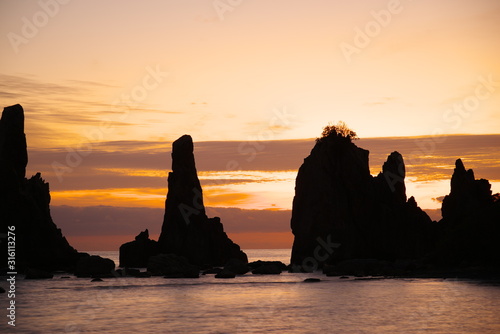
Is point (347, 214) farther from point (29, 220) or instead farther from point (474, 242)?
point (29, 220)

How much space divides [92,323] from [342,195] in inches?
3621

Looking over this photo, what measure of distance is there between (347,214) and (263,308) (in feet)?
252

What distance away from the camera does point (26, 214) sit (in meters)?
126

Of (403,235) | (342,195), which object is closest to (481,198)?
(403,235)

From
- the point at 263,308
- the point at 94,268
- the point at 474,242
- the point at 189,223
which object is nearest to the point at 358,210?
the point at 189,223

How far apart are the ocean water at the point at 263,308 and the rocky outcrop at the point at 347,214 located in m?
42.0

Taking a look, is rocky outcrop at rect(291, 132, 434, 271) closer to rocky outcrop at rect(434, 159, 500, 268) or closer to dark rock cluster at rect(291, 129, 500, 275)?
dark rock cluster at rect(291, 129, 500, 275)

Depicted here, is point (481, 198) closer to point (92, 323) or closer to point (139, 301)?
point (139, 301)

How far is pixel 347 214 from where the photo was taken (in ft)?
441

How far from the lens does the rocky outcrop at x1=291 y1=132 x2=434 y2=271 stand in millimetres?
131750

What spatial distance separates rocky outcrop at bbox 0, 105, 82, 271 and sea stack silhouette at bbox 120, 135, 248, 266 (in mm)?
24072

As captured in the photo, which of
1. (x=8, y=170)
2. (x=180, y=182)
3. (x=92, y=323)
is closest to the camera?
(x=92, y=323)

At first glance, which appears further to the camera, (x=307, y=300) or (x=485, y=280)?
(x=485, y=280)

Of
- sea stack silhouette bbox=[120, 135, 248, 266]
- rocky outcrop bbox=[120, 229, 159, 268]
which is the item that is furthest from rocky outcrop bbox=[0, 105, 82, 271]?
sea stack silhouette bbox=[120, 135, 248, 266]
